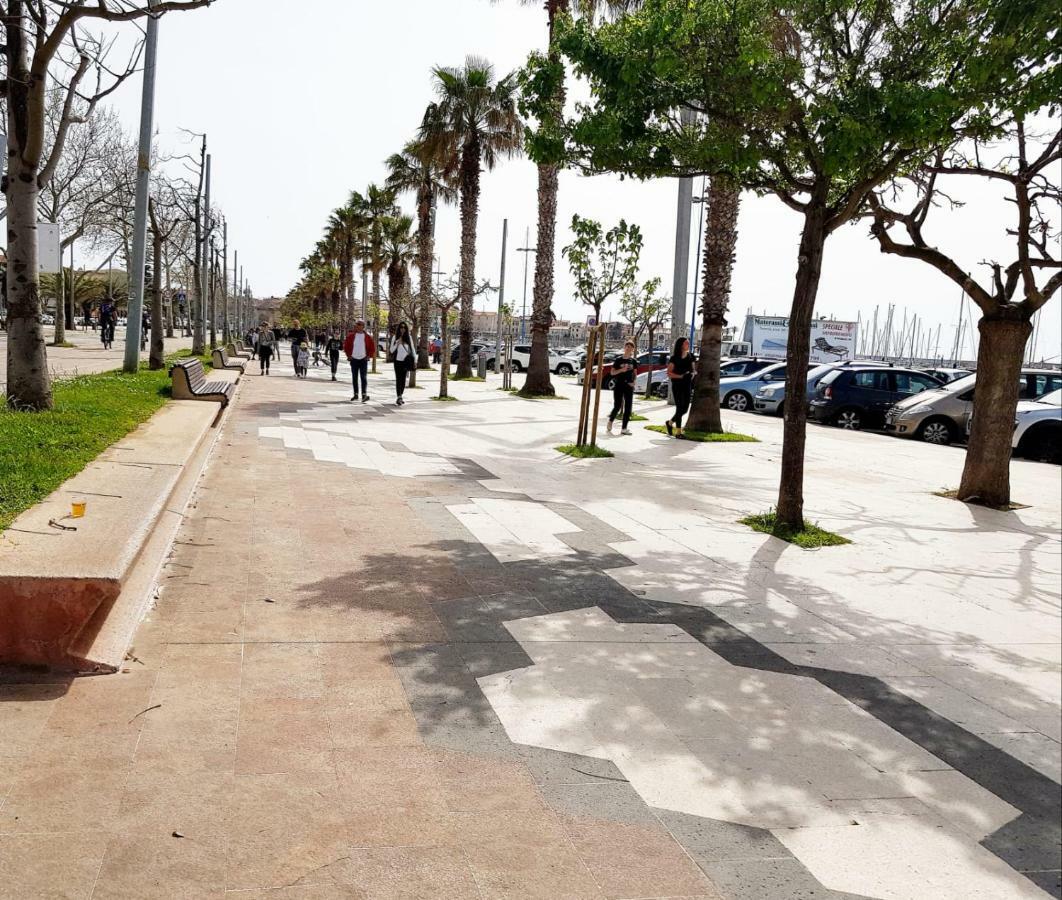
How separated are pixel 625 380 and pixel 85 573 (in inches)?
484

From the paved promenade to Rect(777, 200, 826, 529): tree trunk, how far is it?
57 centimetres

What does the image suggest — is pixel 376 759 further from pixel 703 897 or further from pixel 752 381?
pixel 752 381

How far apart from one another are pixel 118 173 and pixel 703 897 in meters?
34.2

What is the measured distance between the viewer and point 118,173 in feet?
104

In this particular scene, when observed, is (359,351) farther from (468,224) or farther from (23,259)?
(468,224)

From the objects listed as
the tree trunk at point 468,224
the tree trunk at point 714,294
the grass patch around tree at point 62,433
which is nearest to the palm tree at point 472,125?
the tree trunk at point 468,224

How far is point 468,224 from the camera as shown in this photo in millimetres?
30547

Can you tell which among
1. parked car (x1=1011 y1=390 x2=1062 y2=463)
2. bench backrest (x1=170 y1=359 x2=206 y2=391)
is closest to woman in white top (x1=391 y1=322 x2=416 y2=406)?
bench backrest (x1=170 y1=359 x2=206 y2=391)

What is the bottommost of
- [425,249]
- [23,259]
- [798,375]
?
[798,375]

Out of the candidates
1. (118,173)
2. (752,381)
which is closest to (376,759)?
(752,381)

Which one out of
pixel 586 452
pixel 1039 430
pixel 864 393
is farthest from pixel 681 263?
pixel 586 452

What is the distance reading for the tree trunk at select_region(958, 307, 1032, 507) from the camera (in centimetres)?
927

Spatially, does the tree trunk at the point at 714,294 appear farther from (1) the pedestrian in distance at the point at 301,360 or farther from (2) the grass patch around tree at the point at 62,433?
(1) the pedestrian in distance at the point at 301,360

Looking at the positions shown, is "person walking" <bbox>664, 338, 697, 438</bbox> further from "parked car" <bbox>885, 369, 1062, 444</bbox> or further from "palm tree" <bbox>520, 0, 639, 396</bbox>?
"palm tree" <bbox>520, 0, 639, 396</bbox>
